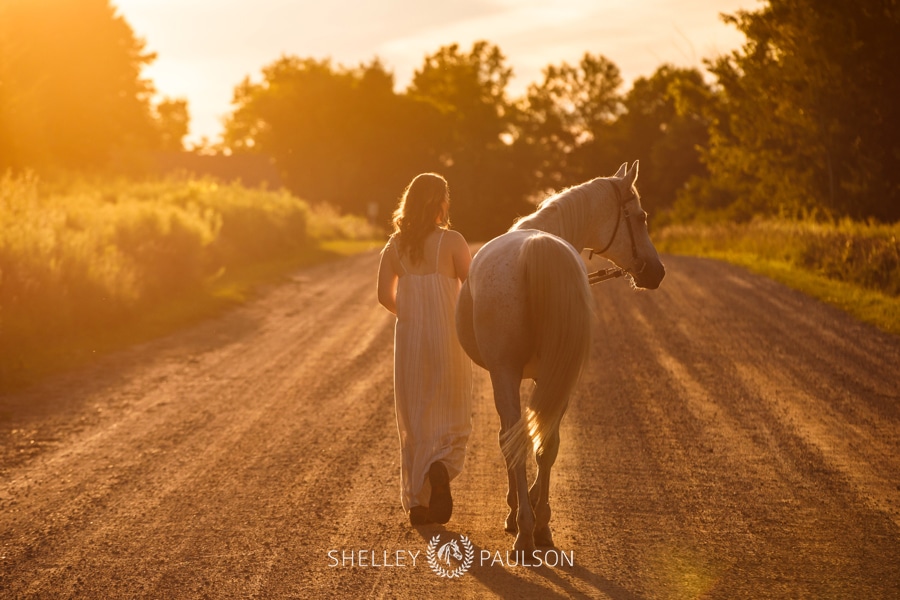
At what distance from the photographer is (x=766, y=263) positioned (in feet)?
77.0

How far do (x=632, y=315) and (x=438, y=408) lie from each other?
1007 centimetres

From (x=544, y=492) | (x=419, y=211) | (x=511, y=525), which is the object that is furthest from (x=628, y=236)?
(x=511, y=525)

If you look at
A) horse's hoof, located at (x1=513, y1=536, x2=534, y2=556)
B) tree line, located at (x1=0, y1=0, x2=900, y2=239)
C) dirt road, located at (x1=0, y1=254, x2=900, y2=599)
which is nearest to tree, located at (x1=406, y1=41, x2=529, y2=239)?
tree line, located at (x1=0, y1=0, x2=900, y2=239)

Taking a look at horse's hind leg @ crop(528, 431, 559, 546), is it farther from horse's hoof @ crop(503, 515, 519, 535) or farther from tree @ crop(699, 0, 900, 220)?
tree @ crop(699, 0, 900, 220)

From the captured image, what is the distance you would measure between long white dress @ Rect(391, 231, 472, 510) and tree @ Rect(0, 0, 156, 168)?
3035 centimetres

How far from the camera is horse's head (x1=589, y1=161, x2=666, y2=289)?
6680 millimetres

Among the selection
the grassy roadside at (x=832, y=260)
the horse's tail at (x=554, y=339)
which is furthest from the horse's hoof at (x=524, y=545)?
the grassy roadside at (x=832, y=260)

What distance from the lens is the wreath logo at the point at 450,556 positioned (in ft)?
17.1


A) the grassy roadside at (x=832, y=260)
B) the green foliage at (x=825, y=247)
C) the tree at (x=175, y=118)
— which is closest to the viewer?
the grassy roadside at (x=832, y=260)

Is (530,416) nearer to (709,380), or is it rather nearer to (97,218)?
(709,380)

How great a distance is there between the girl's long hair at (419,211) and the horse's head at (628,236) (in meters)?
1.13

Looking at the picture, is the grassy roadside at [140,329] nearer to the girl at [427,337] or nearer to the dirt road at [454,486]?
the dirt road at [454,486]

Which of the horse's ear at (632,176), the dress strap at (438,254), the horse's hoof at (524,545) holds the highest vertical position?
the horse's ear at (632,176)

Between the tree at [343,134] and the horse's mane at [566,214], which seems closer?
the horse's mane at [566,214]
